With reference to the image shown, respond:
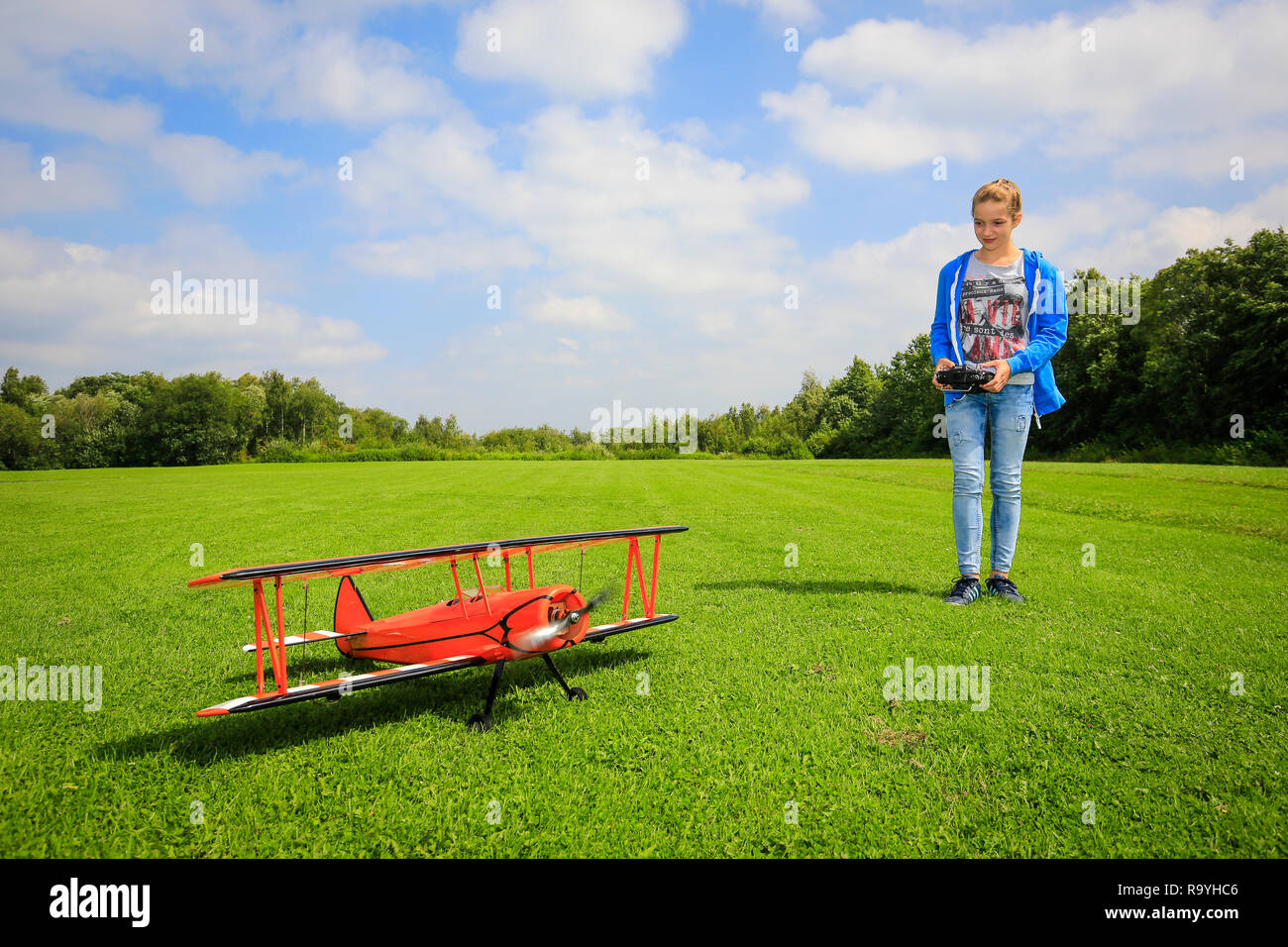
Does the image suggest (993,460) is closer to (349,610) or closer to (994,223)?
(994,223)

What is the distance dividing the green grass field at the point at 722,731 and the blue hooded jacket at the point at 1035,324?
2.34 metres

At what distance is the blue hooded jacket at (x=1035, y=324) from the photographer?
653 cm

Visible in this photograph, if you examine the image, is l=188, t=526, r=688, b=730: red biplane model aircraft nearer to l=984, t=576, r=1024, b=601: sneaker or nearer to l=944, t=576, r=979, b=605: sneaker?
l=944, t=576, r=979, b=605: sneaker

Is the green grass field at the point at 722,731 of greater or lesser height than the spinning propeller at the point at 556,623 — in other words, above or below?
below

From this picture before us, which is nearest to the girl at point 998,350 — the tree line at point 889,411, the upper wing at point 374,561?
the upper wing at point 374,561

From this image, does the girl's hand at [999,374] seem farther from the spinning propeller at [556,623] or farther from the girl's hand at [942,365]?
the spinning propeller at [556,623]

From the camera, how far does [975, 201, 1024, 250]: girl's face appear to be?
21.5ft

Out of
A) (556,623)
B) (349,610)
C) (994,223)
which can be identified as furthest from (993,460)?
(349,610)

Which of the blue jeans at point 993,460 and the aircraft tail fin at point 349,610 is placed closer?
the aircraft tail fin at point 349,610

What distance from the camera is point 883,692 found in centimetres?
470

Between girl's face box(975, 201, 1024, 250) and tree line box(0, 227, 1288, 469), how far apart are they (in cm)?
4371

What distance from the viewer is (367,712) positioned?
473 cm

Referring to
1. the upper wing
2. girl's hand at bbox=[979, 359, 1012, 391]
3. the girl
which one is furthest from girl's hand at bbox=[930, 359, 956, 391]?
the upper wing

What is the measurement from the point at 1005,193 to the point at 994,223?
0.96ft
